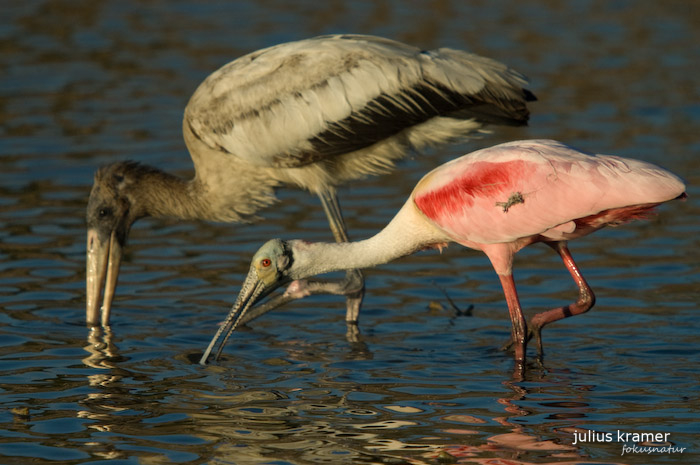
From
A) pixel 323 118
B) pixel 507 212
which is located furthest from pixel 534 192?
pixel 323 118

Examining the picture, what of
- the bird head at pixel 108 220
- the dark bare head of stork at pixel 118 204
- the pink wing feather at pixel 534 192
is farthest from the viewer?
the dark bare head of stork at pixel 118 204

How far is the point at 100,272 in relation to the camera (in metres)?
10.3

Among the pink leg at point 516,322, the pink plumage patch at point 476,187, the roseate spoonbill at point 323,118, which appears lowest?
the pink leg at point 516,322

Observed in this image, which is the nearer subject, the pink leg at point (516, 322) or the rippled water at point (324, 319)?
the rippled water at point (324, 319)

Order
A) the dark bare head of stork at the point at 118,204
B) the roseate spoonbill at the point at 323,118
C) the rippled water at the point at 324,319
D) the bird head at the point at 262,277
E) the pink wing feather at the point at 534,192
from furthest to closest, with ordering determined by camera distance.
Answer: the dark bare head of stork at the point at 118,204 → the roseate spoonbill at the point at 323,118 → the bird head at the point at 262,277 → the pink wing feather at the point at 534,192 → the rippled water at the point at 324,319

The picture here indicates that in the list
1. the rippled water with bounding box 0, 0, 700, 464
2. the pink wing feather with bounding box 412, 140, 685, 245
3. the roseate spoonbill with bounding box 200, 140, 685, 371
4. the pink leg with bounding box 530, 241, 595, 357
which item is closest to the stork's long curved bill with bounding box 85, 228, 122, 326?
the rippled water with bounding box 0, 0, 700, 464

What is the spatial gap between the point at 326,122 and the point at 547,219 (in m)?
2.37

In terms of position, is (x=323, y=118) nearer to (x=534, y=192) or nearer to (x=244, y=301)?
(x=244, y=301)

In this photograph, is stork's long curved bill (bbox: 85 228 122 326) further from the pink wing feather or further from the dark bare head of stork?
the pink wing feather

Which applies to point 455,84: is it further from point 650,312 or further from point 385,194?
point 385,194

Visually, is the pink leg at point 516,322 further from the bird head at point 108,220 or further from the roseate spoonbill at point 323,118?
the bird head at point 108,220

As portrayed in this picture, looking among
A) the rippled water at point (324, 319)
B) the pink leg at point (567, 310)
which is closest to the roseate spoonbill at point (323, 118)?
the rippled water at point (324, 319)

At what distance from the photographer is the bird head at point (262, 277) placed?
8648 mm

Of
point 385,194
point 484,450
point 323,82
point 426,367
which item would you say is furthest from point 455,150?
point 484,450
